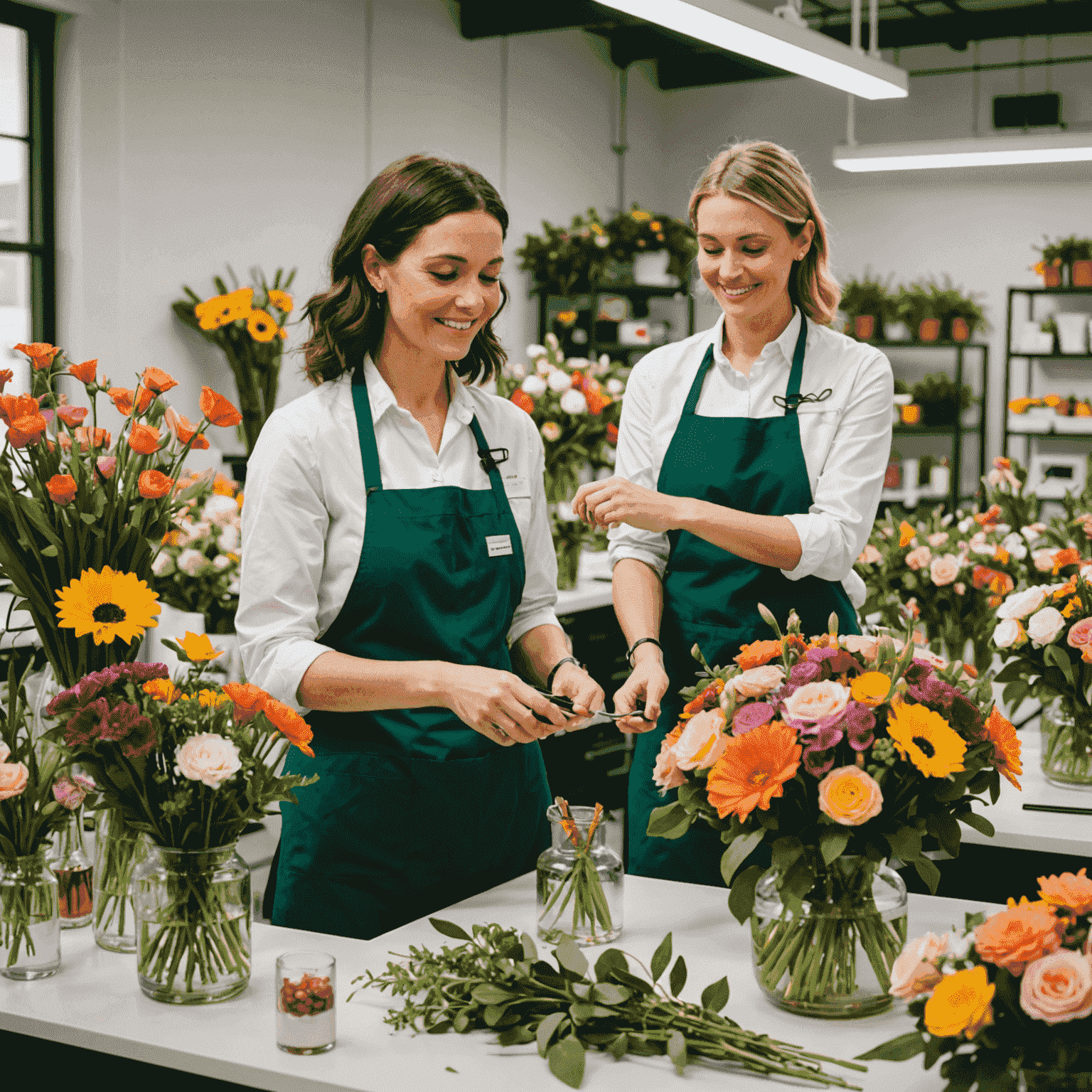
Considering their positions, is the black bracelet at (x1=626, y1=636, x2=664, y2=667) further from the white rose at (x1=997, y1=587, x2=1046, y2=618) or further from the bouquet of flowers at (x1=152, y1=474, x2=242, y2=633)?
the bouquet of flowers at (x1=152, y1=474, x2=242, y2=633)

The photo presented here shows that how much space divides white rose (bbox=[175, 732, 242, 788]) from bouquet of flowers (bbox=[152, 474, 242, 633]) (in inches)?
83.7

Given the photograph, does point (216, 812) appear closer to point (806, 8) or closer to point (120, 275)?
point (120, 275)

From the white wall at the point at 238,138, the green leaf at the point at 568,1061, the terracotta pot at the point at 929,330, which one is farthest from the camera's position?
the terracotta pot at the point at 929,330

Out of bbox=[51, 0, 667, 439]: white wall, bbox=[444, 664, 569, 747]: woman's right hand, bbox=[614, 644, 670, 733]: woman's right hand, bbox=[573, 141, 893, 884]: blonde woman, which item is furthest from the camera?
bbox=[51, 0, 667, 439]: white wall

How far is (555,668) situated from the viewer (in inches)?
79.4

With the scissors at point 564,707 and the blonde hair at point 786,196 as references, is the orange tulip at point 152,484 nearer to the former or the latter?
the scissors at point 564,707

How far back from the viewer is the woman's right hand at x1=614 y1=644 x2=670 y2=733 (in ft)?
6.53


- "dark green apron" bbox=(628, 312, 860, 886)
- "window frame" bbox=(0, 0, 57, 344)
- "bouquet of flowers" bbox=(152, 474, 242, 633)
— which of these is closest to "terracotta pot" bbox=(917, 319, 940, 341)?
"window frame" bbox=(0, 0, 57, 344)

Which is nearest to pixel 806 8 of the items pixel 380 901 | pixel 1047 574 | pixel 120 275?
pixel 120 275

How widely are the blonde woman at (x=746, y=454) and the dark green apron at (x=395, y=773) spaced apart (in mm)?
391

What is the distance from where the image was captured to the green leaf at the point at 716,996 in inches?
53.4

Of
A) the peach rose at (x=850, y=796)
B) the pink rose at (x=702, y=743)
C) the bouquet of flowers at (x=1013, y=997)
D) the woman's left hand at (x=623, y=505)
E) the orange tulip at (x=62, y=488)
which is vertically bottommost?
the bouquet of flowers at (x=1013, y=997)

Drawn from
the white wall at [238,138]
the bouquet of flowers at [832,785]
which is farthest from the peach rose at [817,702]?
the white wall at [238,138]

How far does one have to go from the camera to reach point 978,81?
903cm
